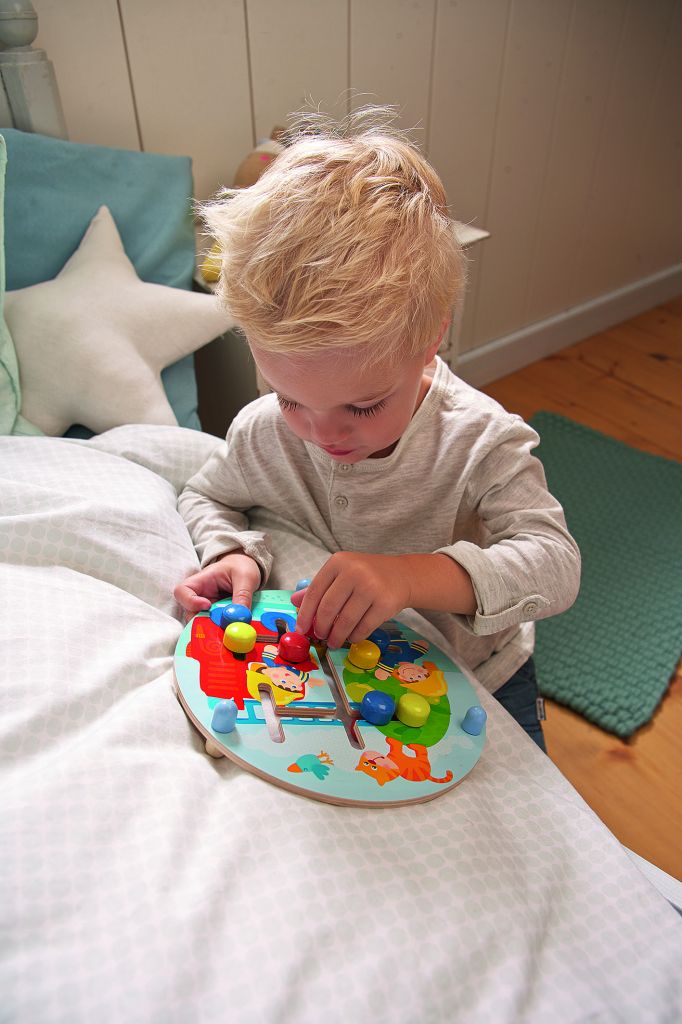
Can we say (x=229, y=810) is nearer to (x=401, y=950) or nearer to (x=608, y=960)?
(x=401, y=950)

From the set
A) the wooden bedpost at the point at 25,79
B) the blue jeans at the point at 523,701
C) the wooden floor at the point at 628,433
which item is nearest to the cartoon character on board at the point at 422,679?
the blue jeans at the point at 523,701

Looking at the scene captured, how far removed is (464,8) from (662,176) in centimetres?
100

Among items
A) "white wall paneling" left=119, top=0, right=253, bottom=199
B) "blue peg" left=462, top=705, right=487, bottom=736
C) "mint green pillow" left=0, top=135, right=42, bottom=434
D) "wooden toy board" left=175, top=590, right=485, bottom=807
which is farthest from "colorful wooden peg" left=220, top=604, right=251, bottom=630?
"white wall paneling" left=119, top=0, right=253, bottom=199

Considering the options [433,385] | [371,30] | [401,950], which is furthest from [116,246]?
[401,950]

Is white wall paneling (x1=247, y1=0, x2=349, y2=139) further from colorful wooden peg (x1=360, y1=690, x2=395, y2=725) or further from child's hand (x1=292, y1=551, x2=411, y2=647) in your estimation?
colorful wooden peg (x1=360, y1=690, x2=395, y2=725)

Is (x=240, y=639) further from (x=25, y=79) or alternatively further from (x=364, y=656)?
(x=25, y=79)

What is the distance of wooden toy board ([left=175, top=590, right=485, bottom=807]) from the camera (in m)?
0.63

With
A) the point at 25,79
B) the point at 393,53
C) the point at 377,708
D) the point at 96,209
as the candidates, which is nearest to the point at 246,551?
the point at 377,708

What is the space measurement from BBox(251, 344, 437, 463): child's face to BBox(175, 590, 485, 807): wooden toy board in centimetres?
20

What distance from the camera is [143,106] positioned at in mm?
1335

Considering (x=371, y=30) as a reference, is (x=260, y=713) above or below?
below

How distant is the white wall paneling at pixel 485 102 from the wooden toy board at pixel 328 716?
99cm

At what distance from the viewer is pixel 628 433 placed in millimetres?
1946

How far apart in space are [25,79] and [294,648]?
93 cm
